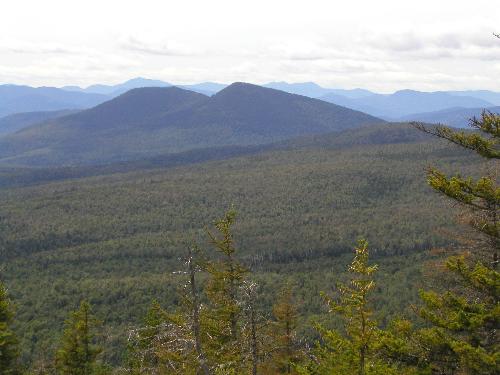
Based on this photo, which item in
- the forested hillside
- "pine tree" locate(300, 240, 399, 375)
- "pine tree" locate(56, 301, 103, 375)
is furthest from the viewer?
the forested hillside

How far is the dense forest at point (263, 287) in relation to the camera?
1354cm

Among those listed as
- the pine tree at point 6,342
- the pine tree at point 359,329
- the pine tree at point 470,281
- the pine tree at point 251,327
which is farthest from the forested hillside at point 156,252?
the pine tree at point 470,281

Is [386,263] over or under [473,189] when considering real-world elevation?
under

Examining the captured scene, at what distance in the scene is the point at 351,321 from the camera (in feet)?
46.7

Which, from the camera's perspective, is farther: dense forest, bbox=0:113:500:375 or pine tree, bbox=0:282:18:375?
pine tree, bbox=0:282:18:375

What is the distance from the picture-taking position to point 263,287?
113750mm

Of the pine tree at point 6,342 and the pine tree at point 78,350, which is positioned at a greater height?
the pine tree at point 6,342

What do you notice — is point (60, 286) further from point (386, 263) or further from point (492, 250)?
point (492, 250)

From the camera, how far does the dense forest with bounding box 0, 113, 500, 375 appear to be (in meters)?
13.5

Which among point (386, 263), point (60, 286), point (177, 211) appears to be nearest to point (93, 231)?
point (177, 211)

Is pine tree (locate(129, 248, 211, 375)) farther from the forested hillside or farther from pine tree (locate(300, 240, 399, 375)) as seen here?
the forested hillside

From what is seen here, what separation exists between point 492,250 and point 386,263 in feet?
421

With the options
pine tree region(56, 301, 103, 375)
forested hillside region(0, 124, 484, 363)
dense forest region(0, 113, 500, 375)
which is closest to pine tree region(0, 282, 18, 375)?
dense forest region(0, 113, 500, 375)

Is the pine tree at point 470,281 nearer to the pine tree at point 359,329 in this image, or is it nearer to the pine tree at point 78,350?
the pine tree at point 359,329
